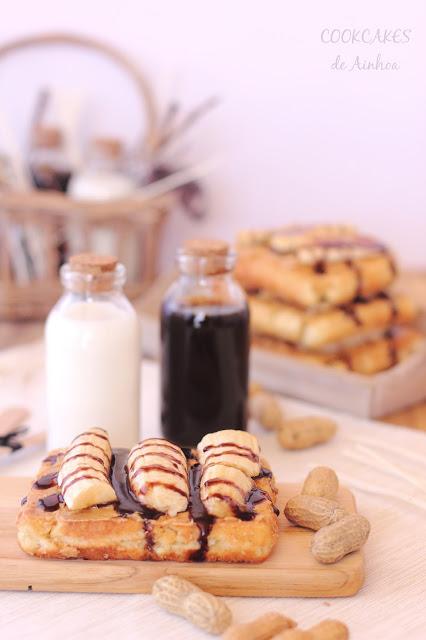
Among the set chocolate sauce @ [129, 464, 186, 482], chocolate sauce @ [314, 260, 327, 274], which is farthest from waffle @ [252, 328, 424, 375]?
chocolate sauce @ [129, 464, 186, 482]

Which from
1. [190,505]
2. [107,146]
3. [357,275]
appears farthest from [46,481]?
[107,146]

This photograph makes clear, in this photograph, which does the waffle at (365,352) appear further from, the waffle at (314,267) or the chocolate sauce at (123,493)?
the chocolate sauce at (123,493)

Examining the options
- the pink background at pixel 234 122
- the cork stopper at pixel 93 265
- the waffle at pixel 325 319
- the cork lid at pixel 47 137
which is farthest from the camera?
the cork lid at pixel 47 137

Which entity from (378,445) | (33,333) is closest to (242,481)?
(378,445)

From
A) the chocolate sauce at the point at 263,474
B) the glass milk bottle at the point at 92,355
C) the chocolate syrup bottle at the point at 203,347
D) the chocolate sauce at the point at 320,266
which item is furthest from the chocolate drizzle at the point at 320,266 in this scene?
the chocolate sauce at the point at 263,474

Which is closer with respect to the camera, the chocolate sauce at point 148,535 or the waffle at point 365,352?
the chocolate sauce at point 148,535

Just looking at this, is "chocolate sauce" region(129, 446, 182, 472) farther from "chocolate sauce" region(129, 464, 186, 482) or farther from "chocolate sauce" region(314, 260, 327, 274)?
"chocolate sauce" region(314, 260, 327, 274)

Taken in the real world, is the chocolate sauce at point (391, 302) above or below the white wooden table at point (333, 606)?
above

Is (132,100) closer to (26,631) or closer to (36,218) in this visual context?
(36,218)
